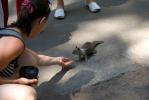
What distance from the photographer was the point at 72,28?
323 cm

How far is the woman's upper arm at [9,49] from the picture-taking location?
6.59 ft

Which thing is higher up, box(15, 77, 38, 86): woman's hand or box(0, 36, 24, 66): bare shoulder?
box(0, 36, 24, 66): bare shoulder

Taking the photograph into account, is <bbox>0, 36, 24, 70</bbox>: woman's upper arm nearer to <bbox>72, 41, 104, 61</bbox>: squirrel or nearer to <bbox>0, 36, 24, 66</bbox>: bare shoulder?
<bbox>0, 36, 24, 66</bbox>: bare shoulder

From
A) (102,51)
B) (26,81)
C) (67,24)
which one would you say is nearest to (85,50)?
(102,51)

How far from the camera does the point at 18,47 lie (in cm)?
204

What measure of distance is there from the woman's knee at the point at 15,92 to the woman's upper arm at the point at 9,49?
0.35 feet

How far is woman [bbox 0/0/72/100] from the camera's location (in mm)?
2033

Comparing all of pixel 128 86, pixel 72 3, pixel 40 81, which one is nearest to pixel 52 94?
pixel 40 81

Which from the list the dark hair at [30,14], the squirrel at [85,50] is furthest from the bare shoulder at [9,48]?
the squirrel at [85,50]

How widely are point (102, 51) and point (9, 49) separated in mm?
957

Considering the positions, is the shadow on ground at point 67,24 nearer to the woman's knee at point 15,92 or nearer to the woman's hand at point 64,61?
the woman's hand at point 64,61

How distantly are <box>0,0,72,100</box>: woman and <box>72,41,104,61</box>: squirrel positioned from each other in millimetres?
551

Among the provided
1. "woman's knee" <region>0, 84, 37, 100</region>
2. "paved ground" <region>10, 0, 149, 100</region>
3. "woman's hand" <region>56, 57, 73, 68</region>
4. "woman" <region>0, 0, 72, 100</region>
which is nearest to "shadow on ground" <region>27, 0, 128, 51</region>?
"paved ground" <region>10, 0, 149, 100</region>

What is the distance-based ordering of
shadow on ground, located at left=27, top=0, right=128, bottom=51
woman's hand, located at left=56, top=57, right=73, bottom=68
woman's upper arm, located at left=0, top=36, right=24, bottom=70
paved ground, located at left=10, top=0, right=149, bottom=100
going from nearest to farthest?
woman's upper arm, located at left=0, top=36, right=24, bottom=70, paved ground, located at left=10, top=0, right=149, bottom=100, woman's hand, located at left=56, top=57, right=73, bottom=68, shadow on ground, located at left=27, top=0, right=128, bottom=51
